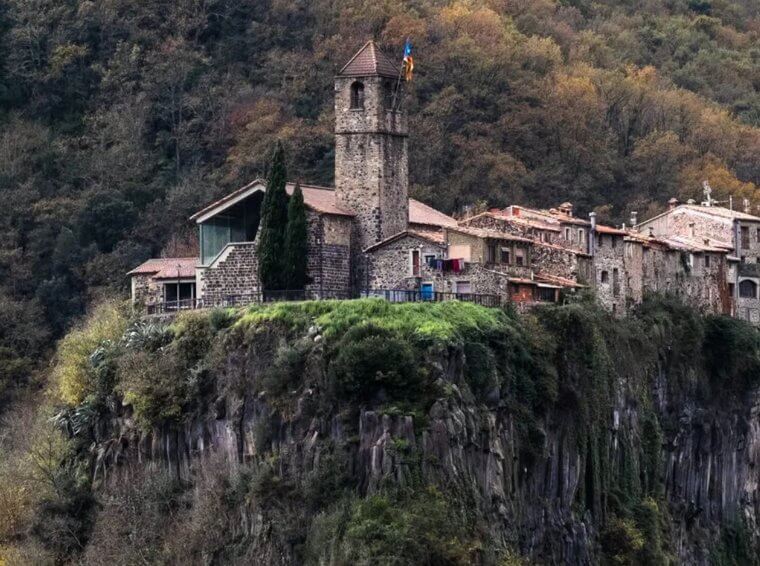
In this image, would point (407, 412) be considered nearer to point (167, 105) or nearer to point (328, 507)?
point (328, 507)

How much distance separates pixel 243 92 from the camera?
14075cm

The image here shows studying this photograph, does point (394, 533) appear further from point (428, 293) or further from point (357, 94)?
point (357, 94)

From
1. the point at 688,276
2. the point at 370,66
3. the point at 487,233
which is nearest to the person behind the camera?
the point at 487,233

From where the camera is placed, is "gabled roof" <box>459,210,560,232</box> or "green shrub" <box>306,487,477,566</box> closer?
"green shrub" <box>306,487,477,566</box>

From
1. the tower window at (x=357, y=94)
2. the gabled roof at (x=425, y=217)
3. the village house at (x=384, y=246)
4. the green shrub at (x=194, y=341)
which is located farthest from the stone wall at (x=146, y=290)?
the tower window at (x=357, y=94)

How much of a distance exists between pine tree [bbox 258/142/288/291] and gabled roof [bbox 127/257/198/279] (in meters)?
6.96

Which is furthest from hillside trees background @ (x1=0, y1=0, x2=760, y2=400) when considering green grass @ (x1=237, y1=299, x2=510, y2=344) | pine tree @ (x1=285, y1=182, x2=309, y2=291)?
green grass @ (x1=237, y1=299, x2=510, y2=344)

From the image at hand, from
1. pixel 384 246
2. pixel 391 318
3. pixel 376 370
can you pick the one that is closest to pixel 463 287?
pixel 384 246

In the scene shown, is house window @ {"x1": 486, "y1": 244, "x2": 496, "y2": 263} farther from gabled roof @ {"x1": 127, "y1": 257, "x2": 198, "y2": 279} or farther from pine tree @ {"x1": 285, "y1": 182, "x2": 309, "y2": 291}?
gabled roof @ {"x1": 127, "y1": 257, "x2": 198, "y2": 279}

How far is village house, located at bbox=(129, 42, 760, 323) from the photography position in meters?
94.0

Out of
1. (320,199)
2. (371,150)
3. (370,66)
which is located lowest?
(320,199)

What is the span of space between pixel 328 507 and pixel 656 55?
338 ft

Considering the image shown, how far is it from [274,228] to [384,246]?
4.62 m

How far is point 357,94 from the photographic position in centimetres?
9875
